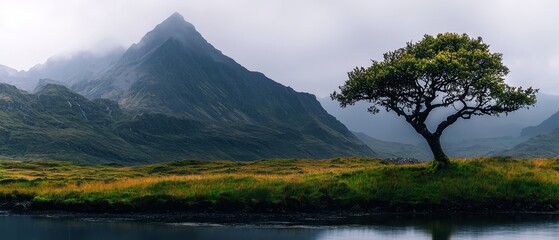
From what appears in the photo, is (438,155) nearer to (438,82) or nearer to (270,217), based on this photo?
(438,82)

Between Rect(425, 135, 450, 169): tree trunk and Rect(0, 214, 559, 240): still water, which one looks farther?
Rect(425, 135, 450, 169): tree trunk

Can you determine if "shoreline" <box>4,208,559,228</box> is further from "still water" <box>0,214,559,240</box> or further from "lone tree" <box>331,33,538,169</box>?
"lone tree" <box>331,33,538,169</box>

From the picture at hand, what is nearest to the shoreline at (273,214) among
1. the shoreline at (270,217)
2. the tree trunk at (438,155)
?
the shoreline at (270,217)

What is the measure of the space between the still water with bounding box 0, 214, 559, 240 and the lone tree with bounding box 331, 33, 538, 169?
14152 mm

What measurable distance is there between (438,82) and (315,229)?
81.9 ft

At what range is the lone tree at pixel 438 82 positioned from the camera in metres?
52.5

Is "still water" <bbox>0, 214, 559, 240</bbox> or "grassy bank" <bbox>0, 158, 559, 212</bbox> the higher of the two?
"grassy bank" <bbox>0, 158, 559, 212</bbox>

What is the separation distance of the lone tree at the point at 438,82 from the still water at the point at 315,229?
1415cm

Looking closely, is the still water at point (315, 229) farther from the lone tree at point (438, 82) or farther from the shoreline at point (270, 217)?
the lone tree at point (438, 82)

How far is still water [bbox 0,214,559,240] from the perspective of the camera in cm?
3538

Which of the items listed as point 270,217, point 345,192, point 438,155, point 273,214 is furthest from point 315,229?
point 438,155

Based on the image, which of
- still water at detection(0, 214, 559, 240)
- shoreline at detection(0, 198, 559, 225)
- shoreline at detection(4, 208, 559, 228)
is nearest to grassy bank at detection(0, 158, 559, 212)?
shoreline at detection(0, 198, 559, 225)

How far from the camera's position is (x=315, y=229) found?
127 ft

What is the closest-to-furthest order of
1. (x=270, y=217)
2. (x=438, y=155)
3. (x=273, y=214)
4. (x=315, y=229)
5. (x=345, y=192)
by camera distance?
(x=315, y=229) → (x=270, y=217) → (x=273, y=214) → (x=345, y=192) → (x=438, y=155)
